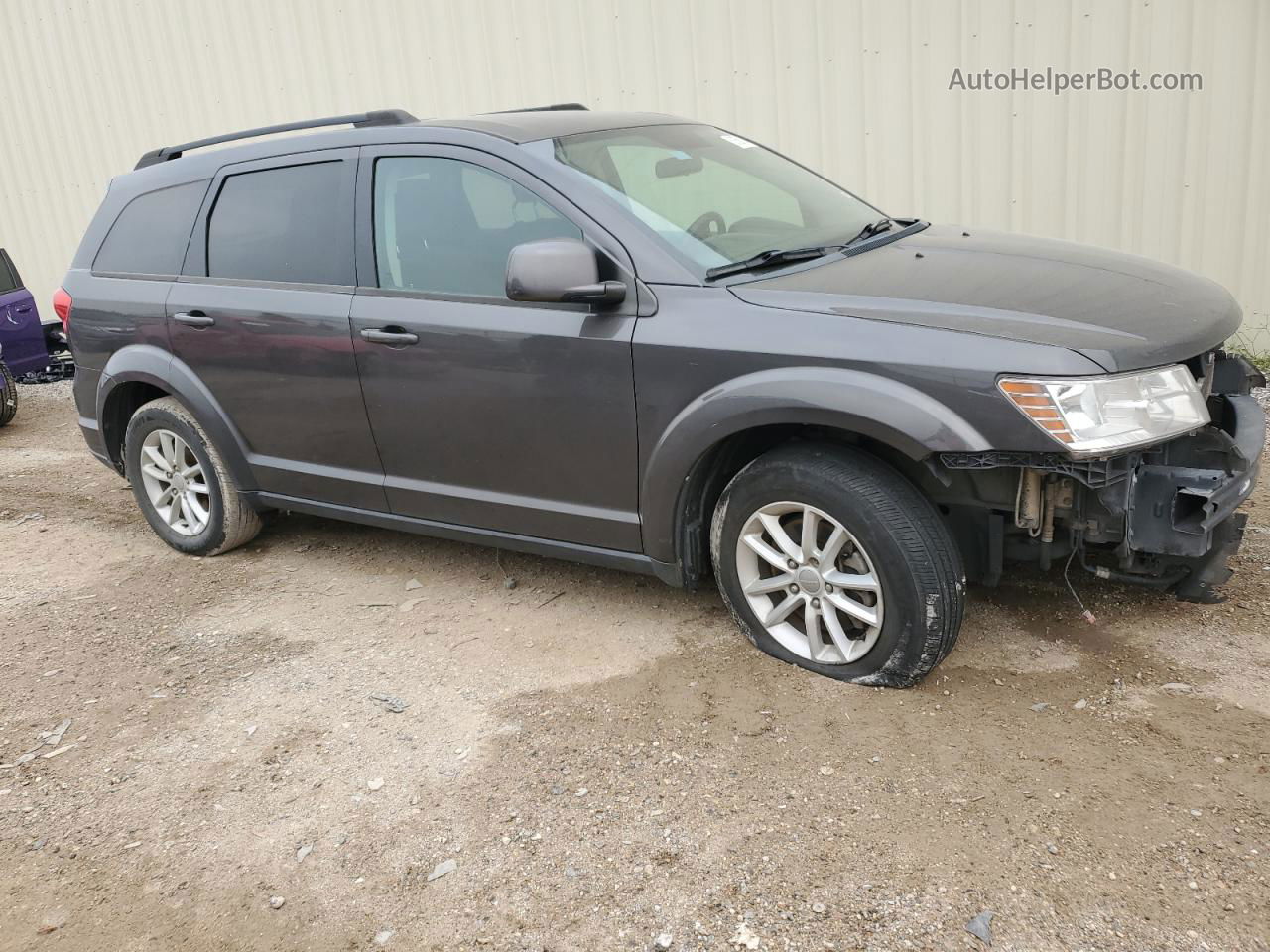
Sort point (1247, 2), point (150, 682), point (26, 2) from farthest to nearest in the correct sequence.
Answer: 1. point (26, 2)
2. point (1247, 2)
3. point (150, 682)

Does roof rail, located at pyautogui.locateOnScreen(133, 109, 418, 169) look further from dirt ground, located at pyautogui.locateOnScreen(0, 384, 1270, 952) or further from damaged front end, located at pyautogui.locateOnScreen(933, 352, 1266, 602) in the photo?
damaged front end, located at pyautogui.locateOnScreen(933, 352, 1266, 602)

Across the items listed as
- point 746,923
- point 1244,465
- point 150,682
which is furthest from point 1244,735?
point 150,682

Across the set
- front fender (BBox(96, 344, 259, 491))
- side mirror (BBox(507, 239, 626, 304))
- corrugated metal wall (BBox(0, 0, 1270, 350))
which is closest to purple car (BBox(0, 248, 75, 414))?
corrugated metal wall (BBox(0, 0, 1270, 350))

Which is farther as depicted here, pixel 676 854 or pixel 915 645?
pixel 915 645

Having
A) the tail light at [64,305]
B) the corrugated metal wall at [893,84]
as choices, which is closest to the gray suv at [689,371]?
the tail light at [64,305]

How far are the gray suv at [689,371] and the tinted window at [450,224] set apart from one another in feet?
0.04

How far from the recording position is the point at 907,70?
23.4 feet

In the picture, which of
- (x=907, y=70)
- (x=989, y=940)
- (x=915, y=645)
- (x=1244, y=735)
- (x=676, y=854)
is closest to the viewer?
(x=989, y=940)

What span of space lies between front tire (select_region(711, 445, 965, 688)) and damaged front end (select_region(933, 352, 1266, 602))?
19 centimetres

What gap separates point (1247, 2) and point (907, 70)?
1928mm

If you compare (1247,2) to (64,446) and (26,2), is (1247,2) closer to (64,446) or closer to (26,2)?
(64,446)

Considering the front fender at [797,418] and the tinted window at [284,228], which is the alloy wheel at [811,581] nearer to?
the front fender at [797,418]

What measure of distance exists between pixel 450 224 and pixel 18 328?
7.11m

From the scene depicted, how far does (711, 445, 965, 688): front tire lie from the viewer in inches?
128
